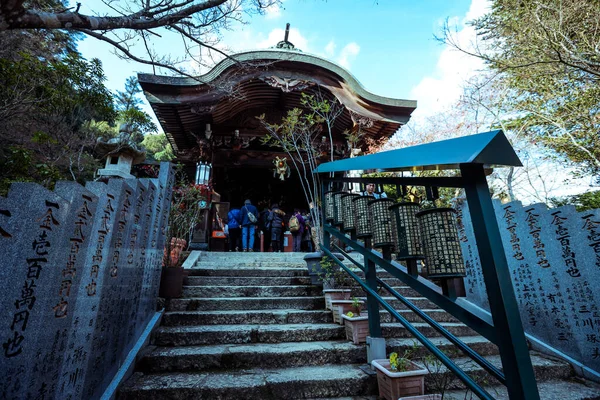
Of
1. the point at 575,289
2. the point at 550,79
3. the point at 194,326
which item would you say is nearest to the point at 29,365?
the point at 194,326

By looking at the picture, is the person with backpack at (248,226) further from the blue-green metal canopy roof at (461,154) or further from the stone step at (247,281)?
the blue-green metal canopy roof at (461,154)

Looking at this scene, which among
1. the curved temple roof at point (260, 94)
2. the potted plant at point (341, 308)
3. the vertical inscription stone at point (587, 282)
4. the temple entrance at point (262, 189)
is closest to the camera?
the vertical inscription stone at point (587, 282)

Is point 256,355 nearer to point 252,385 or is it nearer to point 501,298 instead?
point 252,385

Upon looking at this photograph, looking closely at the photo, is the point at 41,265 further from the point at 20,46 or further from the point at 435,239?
the point at 20,46

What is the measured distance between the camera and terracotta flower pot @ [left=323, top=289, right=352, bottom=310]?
13.7ft

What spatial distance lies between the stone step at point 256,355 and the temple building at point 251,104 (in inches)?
235

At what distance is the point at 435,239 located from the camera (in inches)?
80.2

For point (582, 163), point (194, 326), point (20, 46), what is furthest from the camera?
point (582, 163)

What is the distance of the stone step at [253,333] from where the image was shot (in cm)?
336

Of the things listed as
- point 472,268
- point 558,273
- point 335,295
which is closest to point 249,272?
point 335,295

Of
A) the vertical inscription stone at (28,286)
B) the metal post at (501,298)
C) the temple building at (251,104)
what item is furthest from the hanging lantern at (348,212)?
the temple building at (251,104)

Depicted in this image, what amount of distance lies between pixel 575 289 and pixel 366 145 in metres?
7.34

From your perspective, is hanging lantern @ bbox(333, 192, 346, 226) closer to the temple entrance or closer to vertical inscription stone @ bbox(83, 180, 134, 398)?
vertical inscription stone @ bbox(83, 180, 134, 398)

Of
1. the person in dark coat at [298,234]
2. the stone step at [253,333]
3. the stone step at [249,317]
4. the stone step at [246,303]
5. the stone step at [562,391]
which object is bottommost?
the stone step at [562,391]
